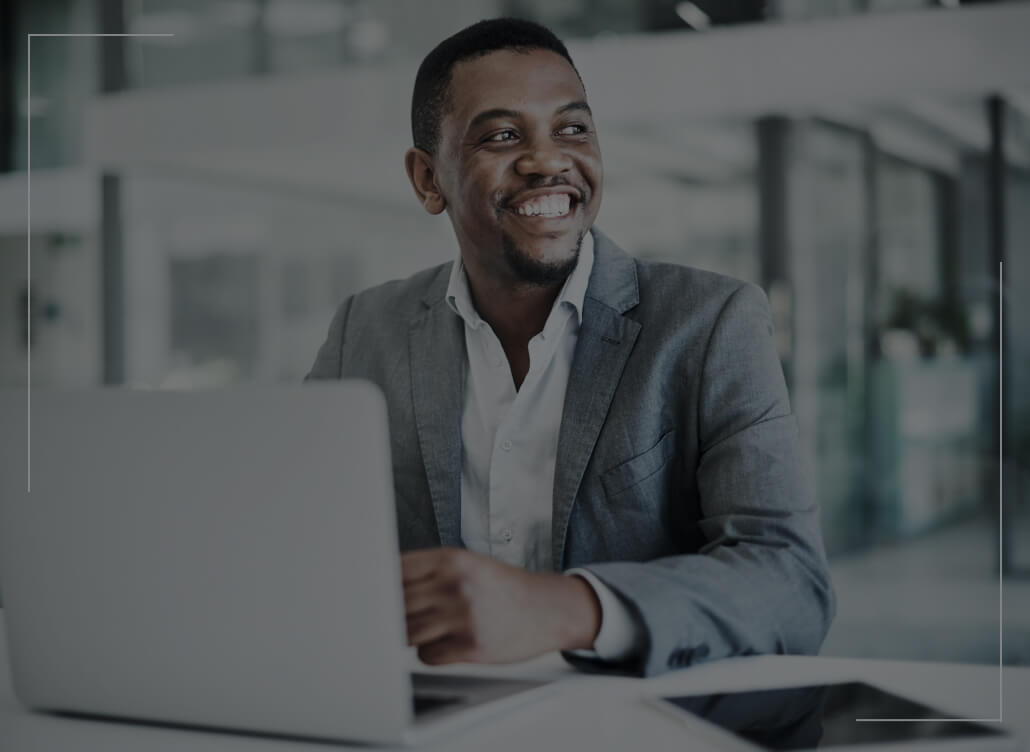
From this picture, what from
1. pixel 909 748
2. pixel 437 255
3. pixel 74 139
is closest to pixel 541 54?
pixel 909 748

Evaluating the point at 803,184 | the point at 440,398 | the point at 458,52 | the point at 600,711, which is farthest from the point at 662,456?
the point at 803,184

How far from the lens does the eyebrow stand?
5.65 feet

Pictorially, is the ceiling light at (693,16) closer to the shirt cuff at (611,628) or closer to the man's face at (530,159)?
the man's face at (530,159)

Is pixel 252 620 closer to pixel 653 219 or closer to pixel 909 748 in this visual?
pixel 909 748

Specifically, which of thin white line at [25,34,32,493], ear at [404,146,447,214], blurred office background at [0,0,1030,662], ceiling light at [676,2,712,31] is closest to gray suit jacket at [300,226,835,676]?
ear at [404,146,447,214]

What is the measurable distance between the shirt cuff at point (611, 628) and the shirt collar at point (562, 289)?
1.98 feet

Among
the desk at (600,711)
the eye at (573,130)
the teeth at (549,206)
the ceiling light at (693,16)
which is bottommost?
the desk at (600,711)

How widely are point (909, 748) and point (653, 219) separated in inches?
177

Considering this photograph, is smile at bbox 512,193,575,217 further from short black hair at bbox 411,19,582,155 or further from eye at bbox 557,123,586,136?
short black hair at bbox 411,19,582,155

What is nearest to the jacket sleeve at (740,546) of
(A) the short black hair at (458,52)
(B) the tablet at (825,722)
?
(B) the tablet at (825,722)

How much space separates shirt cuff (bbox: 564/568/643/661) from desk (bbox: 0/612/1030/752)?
0.09ft

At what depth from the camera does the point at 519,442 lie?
169 centimetres

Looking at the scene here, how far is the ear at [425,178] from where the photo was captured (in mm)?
1935

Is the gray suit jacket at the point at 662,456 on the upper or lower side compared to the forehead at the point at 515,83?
lower
